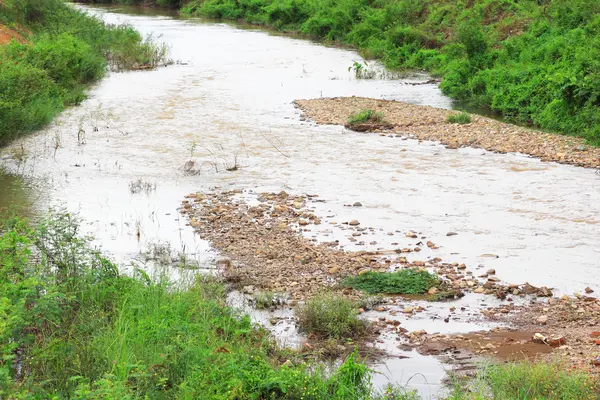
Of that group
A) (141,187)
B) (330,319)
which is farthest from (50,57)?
(330,319)

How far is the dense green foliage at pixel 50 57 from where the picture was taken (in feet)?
48.9

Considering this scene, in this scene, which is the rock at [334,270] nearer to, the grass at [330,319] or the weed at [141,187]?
the grass at [330,319]

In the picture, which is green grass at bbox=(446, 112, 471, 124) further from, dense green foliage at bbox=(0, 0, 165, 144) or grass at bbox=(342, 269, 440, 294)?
dense green foliage at bbox=(0, 0, 165, 144)

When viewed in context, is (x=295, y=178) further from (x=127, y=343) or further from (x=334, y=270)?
(x=127, y=343)

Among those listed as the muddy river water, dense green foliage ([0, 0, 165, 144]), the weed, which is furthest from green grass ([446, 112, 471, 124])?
dense green foliage ([0, 0, 165, 144])

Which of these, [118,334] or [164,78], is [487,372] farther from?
[164,78]

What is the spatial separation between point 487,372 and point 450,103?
13.7 metres

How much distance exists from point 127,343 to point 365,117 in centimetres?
1092

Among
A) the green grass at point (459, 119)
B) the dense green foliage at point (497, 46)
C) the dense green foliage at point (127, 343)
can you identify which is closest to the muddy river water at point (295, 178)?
the dense green foliage at point (127, 343)

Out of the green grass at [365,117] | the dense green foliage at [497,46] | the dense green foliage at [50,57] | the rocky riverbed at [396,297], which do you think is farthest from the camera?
the green grass at [365,117]

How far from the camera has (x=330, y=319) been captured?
691 cm

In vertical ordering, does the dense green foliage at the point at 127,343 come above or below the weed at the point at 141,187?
above

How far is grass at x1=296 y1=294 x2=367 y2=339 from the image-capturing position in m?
6.86

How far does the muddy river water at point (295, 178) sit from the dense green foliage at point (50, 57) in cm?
52
